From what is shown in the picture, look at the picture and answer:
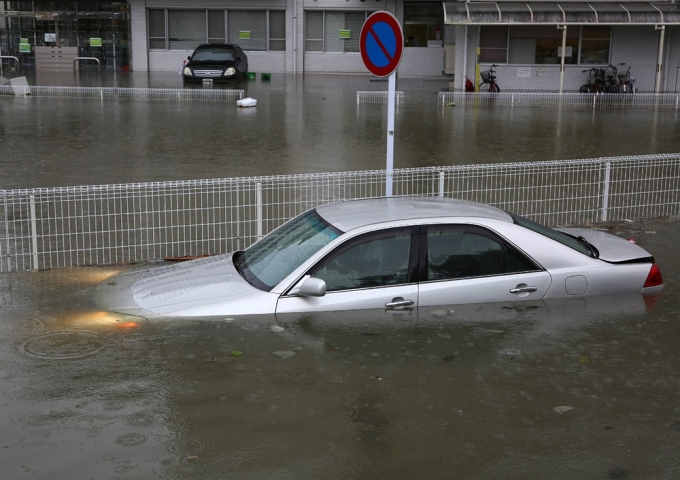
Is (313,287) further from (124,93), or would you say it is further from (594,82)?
(594,82)

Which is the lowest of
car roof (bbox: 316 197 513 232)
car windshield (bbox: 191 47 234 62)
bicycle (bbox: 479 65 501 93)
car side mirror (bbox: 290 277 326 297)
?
car side mirror (bbox: 290 277 326 297)

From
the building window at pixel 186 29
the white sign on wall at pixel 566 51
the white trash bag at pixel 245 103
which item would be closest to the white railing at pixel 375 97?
the white trash bag at pixel 245 103

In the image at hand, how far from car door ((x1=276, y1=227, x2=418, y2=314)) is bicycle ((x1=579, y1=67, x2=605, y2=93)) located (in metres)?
24.9

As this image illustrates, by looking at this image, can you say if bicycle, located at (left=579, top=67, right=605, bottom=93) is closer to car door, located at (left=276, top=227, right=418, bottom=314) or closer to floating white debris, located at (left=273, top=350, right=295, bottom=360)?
car door, located at (left=276, top=227, right=418, bottom=314)

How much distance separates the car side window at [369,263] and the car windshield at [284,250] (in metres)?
0.18

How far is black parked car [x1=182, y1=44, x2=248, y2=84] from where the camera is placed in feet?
106

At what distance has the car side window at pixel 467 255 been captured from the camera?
689 centimetres

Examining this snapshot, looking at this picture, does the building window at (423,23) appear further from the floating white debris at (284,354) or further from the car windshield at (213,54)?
the floating white debris at (284,354)

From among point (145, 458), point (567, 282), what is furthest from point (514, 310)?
point (145, 458)

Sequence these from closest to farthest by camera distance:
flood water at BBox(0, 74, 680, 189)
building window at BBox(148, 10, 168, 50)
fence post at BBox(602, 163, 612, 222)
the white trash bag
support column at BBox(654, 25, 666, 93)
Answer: fence post at BBox(602, 163, 612, 222) → flood water at BBox(0, 74, 680, 189) → the white trash bag → support column at BBox(654, 25, 666, 93) → building window at BBox(148, 10, 168, 50)

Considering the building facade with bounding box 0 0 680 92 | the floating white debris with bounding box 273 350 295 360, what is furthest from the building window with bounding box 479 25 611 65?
the floating white debris with bounding box 273 350 295 360

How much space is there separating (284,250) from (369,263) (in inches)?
31.6

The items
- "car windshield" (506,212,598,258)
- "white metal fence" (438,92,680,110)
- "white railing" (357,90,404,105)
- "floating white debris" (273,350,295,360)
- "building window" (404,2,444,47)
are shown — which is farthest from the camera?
"building window" (404,2,444,47)

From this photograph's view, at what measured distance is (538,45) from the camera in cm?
3072
